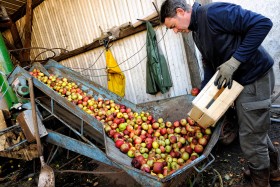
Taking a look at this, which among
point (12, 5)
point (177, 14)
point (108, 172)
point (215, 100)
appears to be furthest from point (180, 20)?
point (12, 5)

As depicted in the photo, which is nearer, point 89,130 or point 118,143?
point 118,143

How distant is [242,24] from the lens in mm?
1814

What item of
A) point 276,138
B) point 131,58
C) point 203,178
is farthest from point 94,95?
point 276,138

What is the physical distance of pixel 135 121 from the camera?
324cm

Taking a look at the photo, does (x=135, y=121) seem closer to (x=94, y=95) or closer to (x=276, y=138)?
(x=94, y=95)

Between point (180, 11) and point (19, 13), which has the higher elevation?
point (19, 13)

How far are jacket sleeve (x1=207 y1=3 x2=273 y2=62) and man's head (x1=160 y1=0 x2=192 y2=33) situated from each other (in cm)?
24

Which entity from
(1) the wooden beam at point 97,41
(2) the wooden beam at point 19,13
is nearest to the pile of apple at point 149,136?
(1) the wooden beam at point 97,41

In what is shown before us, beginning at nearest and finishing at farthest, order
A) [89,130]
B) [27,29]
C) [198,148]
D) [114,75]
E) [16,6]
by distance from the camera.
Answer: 1. [198,148]
2. [89,130]
3. [114,75]
4. [27,29]
5. [16,6]

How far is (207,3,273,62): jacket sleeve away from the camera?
176 cm

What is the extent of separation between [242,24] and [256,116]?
0.89m

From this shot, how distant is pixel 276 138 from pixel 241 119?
62.9 inches

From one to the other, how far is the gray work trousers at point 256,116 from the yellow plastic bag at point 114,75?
3.46 metres

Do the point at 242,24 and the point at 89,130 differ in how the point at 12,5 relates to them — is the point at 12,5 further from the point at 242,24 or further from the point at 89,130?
the point at 242,24
